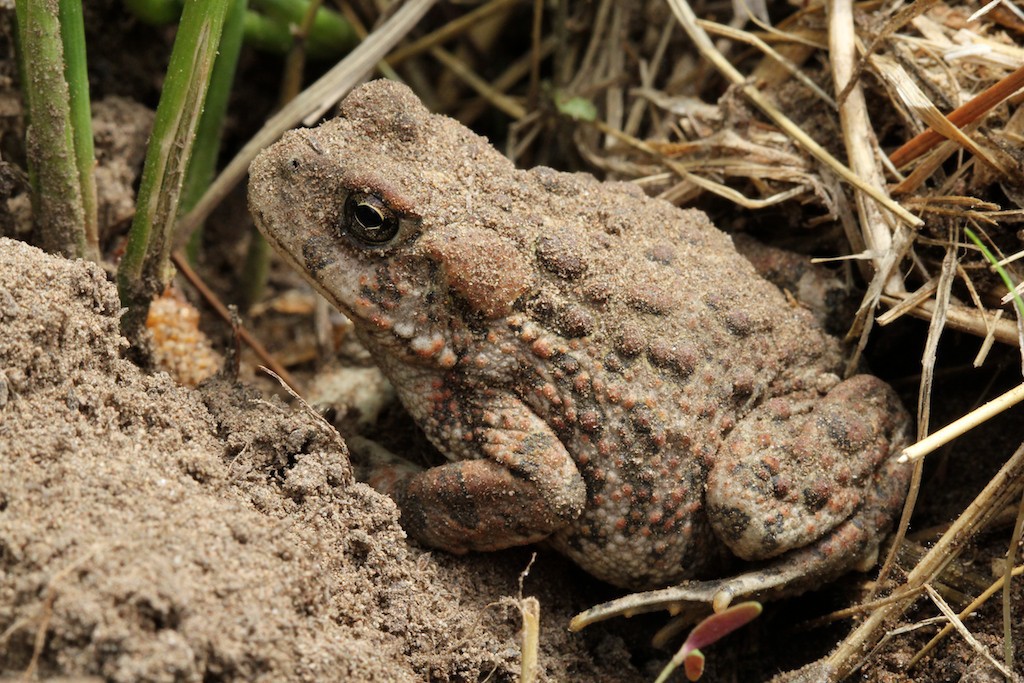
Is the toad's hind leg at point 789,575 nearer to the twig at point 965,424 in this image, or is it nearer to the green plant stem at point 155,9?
the twig at point 965,424

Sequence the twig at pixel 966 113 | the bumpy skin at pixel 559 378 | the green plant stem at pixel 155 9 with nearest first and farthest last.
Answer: the bumpy skin at pixel 559 378
the twig at pixel 966 113
the green plant stem at pixel 155 9

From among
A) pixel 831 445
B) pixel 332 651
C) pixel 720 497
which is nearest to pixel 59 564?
pixel 332 651

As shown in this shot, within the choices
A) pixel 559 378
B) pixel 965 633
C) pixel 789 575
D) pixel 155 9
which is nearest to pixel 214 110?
pixel 155 9

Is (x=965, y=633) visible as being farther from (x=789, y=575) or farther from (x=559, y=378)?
(x=559, y=378)

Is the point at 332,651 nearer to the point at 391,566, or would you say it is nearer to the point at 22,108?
the point at 391,566

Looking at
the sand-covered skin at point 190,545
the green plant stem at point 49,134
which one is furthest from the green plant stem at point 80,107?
the sand-covered skin at point 190,545

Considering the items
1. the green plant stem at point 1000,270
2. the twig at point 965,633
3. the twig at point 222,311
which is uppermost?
the green plant stem at point 1000,270

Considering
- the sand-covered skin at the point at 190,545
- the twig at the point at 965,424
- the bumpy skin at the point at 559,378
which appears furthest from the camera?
the bumpy skin at the point at 559,378
